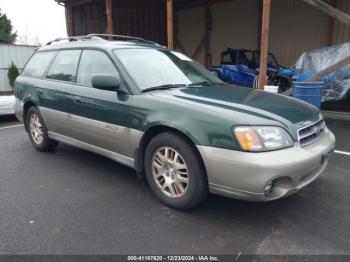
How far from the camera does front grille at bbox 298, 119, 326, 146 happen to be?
2877 millimetres

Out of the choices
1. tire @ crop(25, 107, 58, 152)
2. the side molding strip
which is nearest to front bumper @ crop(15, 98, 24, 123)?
Answer: tire @ crop(25, 107, 58, 152)

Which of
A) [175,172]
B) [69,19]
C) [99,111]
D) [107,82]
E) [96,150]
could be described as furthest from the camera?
[69,19]

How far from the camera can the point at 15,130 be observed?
6.95 metres

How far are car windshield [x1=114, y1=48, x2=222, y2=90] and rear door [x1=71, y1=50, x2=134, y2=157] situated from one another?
0.62 feet

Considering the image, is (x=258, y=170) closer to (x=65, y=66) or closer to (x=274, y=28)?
(x=65, y=66)

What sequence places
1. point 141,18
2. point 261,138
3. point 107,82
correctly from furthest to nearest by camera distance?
point 141,18
point 107,82
point 261,138

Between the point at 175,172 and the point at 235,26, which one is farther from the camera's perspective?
the point at 235,26

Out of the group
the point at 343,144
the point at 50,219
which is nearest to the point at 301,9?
the point at 343,144

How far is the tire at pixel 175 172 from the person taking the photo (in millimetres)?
2902

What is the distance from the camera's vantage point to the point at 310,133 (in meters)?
3.01

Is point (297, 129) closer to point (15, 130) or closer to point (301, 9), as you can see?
point (15, 130)

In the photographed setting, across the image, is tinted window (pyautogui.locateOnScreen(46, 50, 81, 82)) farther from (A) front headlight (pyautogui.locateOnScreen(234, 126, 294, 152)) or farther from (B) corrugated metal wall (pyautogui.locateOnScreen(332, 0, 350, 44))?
(B) corrugated metal wall (pyautogui.locateOnScreen(332, 0, 350, 44))

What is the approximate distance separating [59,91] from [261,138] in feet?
9.25

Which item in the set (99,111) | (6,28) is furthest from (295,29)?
(6,28)
